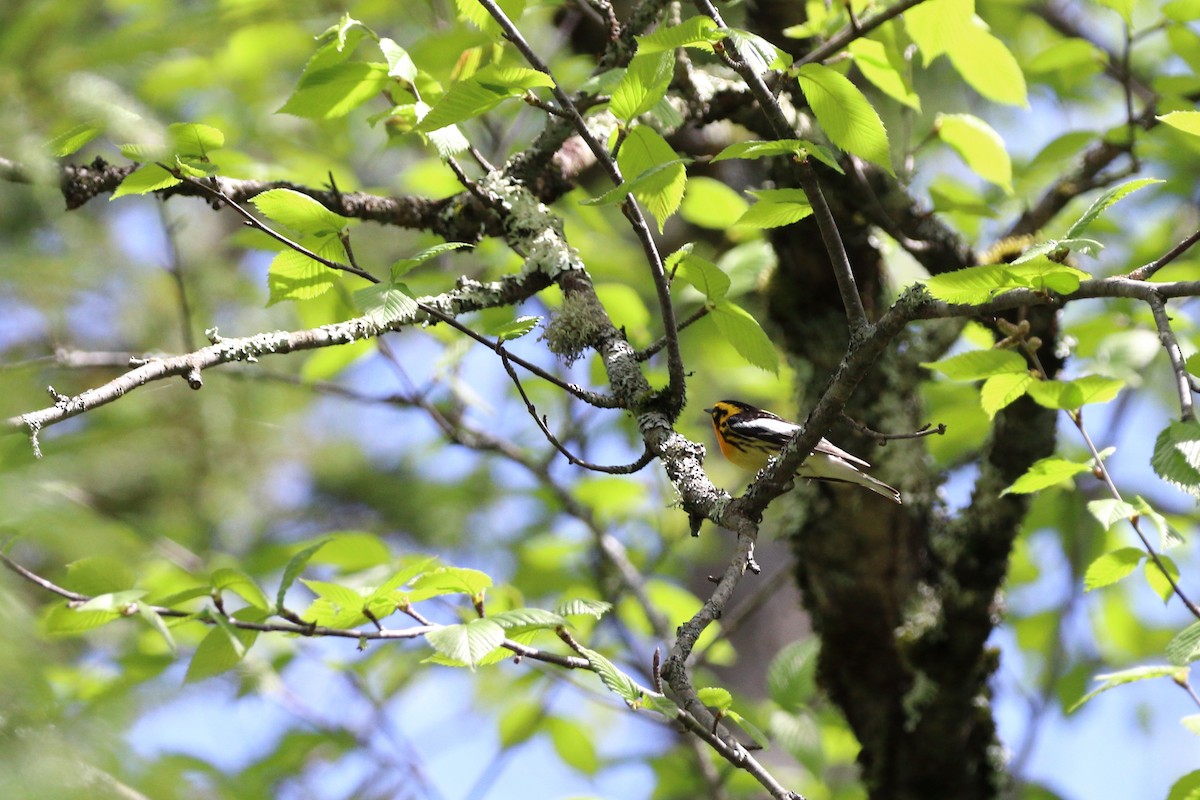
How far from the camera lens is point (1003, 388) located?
2.06m

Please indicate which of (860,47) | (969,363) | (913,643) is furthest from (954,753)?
(860,47)

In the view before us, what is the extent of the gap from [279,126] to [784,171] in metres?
3.77

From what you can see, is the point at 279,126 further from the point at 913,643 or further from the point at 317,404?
the point at 913,643

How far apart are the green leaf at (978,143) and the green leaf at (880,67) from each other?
0.24 meters

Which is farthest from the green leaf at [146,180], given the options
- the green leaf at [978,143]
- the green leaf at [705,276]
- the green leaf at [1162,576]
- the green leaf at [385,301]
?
the green leaf at [1162,576]

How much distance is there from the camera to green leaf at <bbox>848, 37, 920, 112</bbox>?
227 cm

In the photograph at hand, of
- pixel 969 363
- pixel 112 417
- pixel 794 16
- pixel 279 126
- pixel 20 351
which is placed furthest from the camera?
pixel 279 126

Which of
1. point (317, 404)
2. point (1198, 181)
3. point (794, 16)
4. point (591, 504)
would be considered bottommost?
point (317, 404)

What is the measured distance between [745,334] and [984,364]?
1.67 feet

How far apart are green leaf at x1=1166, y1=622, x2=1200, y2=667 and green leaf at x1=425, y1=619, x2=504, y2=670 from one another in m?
1.17

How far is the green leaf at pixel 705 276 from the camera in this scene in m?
1.88

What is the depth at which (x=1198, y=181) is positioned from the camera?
188 inches

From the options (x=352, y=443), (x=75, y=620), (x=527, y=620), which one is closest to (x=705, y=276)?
(x=527, y=620)

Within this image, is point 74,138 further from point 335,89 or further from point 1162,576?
point 1162,576
